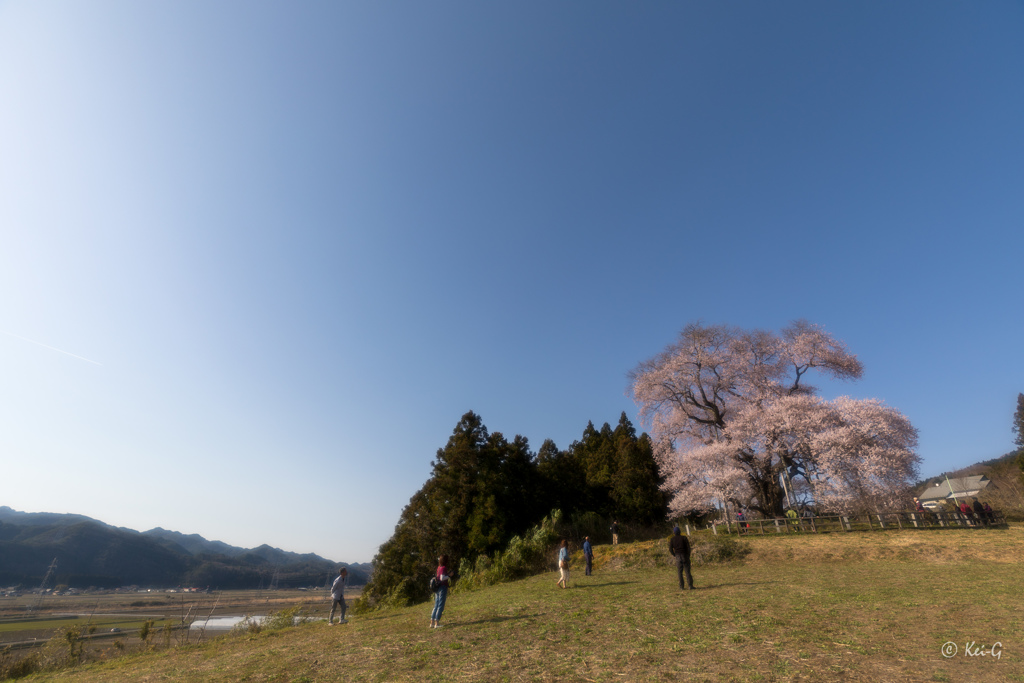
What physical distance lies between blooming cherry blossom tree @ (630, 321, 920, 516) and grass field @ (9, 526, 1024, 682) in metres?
7.08

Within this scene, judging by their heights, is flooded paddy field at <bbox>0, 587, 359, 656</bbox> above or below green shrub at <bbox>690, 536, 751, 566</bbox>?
below

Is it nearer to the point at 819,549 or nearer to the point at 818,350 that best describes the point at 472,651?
the point at 819,549

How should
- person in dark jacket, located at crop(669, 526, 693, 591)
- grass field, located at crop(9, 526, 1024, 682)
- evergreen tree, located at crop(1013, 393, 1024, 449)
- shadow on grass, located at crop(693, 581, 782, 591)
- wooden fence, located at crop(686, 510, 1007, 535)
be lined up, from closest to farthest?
grass field, located at crop(9, 526, 1024, 682) → person in dark jacket, located at crop(669, 526, 693, 591) → shadow on grass, located at crop(693, 581, 782, 591) → wooden fence, located at crop(686, 510, 1007, 535) → evergreen tree, located at crop(1013, 393, 1024, 449)

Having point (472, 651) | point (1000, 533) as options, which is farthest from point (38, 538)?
point (1000, 533)

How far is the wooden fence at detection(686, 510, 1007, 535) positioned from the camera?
841 inches

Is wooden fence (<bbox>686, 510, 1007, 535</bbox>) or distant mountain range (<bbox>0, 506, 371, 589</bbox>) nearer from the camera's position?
wooden fence (<bbox>686, 510, 1007, 535</bbox>)

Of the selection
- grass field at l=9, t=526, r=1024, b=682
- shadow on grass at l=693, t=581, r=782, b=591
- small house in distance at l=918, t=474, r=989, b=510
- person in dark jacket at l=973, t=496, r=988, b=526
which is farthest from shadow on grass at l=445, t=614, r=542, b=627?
small house in distance at l=918, t=474, r=989, b=510

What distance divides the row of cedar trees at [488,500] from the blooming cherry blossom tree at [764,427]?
4548 millimetres

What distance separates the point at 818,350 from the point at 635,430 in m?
21.0

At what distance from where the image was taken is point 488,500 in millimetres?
26828

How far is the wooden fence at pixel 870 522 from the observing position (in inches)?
841

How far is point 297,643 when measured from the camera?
33.9 feet

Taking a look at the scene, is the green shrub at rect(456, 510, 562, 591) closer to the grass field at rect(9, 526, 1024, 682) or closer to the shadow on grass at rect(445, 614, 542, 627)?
the grass field at rect(9, 526, 1024, 682)

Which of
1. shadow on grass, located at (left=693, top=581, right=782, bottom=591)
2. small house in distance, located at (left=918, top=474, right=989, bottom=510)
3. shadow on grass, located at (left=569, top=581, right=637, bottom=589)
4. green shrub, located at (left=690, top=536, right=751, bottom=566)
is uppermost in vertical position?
small house in distance, located at (left=918, top=474, right=989, bottom=510)
